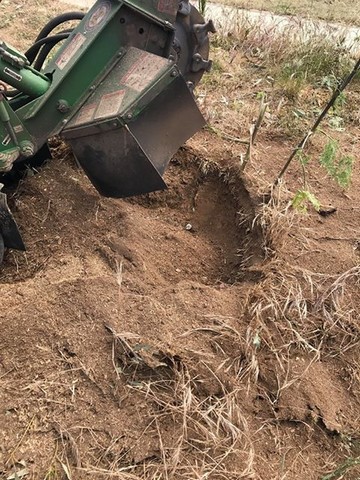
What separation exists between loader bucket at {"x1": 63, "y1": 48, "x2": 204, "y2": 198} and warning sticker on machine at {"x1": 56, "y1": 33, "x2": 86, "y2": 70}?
0.27 metres

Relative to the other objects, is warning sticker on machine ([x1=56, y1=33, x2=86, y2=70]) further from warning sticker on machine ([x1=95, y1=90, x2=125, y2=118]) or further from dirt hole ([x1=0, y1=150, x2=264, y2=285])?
dirt hole ([x1=0, y1=150, x2=264, y2=285])

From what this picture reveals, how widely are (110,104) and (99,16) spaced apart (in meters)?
0.58

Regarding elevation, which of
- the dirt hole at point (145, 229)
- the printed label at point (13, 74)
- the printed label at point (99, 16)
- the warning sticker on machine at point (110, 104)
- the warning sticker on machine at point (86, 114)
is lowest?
the dirt hole at point (145, 229)

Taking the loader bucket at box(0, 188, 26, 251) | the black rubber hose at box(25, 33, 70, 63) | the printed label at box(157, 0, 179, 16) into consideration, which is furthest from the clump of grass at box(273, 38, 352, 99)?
the loader bucket at box(0, 188, 26, 251)

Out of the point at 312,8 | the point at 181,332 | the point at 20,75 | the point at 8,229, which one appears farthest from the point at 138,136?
the point at 312,8

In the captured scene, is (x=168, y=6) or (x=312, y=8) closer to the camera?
(x=168, y=6)

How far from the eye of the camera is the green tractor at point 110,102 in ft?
8.23

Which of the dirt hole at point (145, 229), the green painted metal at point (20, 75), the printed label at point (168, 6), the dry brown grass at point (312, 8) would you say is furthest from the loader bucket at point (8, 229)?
the dry brown grass at point (312, 8)

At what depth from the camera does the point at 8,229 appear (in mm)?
2666

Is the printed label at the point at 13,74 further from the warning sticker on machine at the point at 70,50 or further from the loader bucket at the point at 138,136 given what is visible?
the loader bucket at the point at 138,136

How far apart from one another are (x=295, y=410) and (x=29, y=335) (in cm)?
125

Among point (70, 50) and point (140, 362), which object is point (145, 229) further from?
point (70, 50)

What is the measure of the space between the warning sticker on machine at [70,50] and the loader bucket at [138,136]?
274 mm

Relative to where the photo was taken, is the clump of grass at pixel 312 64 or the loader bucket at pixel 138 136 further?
the clump of grass at pixel 312 64
